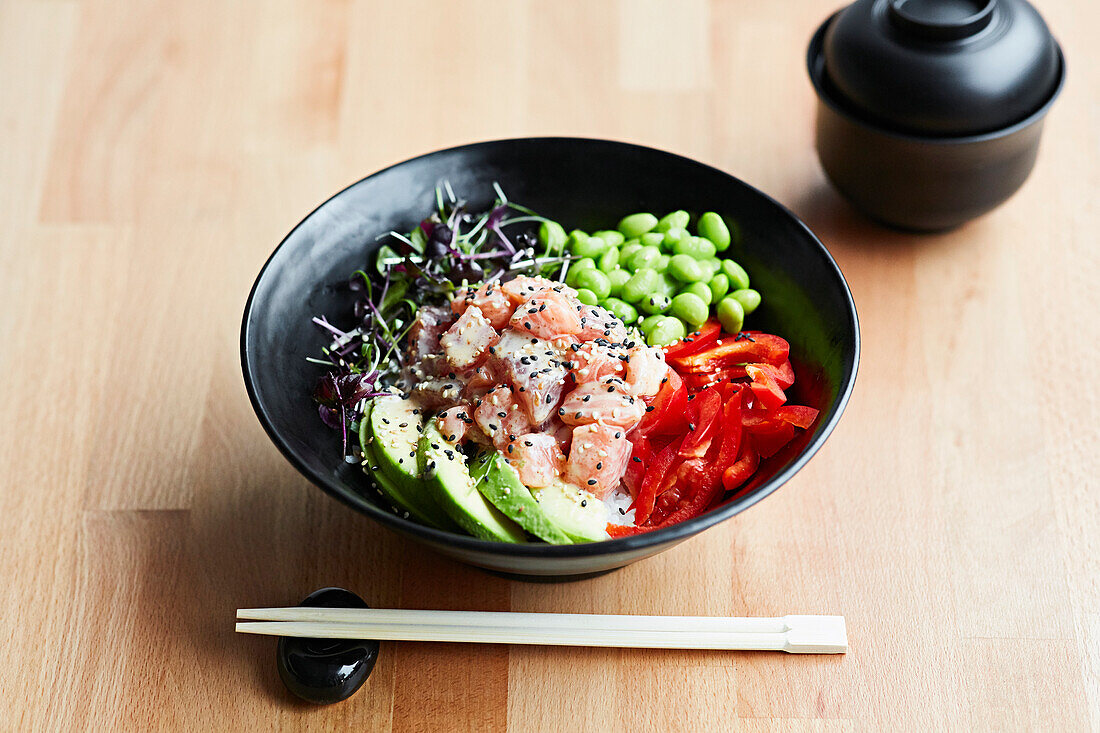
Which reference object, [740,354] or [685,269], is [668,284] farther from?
[740,354]

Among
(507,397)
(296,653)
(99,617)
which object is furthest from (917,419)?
(99,617)

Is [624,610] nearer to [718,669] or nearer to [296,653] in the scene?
[718,669]

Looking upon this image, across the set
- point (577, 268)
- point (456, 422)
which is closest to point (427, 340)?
point (456, 422)

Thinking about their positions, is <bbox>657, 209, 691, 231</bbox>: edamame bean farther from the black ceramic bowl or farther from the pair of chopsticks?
the pair of chopsticks

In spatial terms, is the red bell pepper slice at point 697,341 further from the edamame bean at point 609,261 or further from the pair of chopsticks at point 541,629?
the pair of chopsticks at point 541,629

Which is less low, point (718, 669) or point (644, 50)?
point (644, 50)
